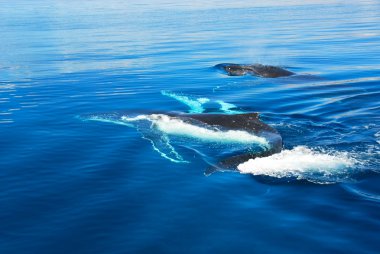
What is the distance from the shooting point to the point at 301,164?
11961 millimetres

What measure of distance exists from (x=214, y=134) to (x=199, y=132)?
539 mm

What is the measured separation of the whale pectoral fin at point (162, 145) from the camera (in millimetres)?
13291

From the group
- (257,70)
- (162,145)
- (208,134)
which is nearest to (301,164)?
(208,134)

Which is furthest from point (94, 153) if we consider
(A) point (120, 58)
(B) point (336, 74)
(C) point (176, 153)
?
(A) point (120, 58)

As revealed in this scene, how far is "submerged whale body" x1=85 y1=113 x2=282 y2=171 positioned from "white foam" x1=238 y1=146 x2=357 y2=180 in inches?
16.2

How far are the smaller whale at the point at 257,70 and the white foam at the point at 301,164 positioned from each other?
13.7 metres

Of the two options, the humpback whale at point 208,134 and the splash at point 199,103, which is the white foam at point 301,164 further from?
the splash at point 199,103

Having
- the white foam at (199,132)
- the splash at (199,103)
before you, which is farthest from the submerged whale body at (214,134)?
the splash at (199,103)

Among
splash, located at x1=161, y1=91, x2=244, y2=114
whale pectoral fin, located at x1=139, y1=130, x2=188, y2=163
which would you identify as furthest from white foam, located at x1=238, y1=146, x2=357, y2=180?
splash, located at x1=161, y1=91, x2=244, y2=114

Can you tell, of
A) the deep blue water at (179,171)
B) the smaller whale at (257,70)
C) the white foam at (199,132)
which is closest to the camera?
the deep blue water at (179,171)

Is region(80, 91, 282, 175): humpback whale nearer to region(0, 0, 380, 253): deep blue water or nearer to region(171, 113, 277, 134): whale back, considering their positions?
region(171, 113, 277, 134): whale back

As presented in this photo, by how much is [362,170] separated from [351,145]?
213cm

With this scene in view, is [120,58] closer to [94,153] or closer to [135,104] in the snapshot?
[135,104]

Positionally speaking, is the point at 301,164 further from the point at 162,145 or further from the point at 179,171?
the point at 162,145
